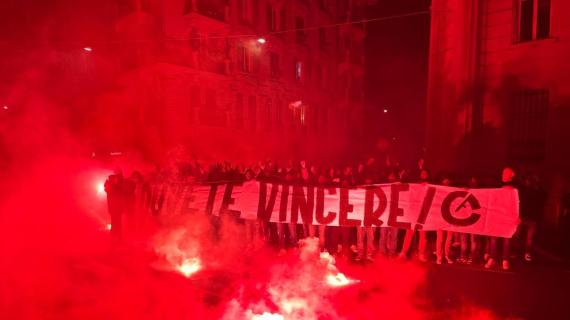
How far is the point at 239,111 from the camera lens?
Result: 3131 cm

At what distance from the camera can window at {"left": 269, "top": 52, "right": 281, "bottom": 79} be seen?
113 feet

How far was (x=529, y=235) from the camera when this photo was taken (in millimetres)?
8398

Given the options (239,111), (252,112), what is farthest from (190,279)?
(252,112)

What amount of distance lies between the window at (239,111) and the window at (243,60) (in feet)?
6.45

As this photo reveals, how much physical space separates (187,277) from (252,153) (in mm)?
23742

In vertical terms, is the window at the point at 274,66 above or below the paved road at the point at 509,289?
above

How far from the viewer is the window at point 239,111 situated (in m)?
30.9

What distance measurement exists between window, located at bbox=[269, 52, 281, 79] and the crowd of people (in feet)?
80.9

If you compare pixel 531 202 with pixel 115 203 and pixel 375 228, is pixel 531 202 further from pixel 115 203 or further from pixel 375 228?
pixel 115 203

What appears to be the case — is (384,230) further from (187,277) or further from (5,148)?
(5,148)

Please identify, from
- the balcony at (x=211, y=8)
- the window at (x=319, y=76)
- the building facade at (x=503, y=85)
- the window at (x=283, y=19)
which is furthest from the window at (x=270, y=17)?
the building facade at (x=503, y=85)

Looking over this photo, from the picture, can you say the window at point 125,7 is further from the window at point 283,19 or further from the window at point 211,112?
the window at point 283,19

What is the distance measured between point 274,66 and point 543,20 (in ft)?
77.0

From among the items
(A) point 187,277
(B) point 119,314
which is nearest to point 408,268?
(A) point 187,277
